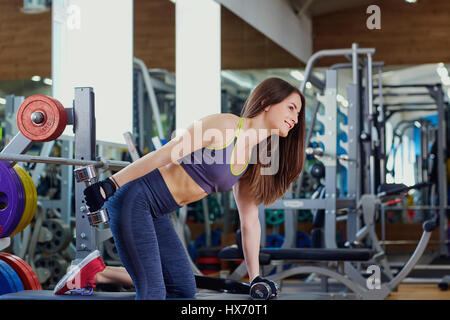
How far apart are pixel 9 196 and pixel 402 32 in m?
6.35

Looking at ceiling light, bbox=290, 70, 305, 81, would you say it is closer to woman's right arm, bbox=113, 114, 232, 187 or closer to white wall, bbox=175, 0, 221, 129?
white wall, bbox=175, 0, 221, 129

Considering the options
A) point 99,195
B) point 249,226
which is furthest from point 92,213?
point 249,226

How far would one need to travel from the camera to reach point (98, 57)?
3678 mm

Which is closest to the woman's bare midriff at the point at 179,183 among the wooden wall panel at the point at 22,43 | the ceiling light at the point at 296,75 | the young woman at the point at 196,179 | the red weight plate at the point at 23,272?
the young woman at the point at 196,179

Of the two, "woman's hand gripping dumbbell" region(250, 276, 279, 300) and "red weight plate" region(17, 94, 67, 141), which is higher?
"red weight plate" region(17, 94, 67, 141)

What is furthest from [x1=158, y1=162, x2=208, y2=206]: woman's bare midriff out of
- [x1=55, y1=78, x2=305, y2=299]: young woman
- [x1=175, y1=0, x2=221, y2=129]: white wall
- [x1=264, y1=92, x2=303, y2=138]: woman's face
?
[x1=175, y1=0, x2=221, y2=129]: white wall

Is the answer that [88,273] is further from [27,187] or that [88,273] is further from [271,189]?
[271,189]

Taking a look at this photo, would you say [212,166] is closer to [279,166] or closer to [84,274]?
[279,166]

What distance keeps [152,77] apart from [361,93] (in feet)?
6.32

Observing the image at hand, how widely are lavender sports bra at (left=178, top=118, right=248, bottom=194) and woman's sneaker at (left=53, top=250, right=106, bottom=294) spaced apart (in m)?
0.48

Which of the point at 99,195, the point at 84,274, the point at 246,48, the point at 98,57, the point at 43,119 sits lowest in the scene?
the point at 84,274

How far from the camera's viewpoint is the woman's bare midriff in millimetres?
1981

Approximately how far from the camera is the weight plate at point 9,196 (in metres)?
2.41
